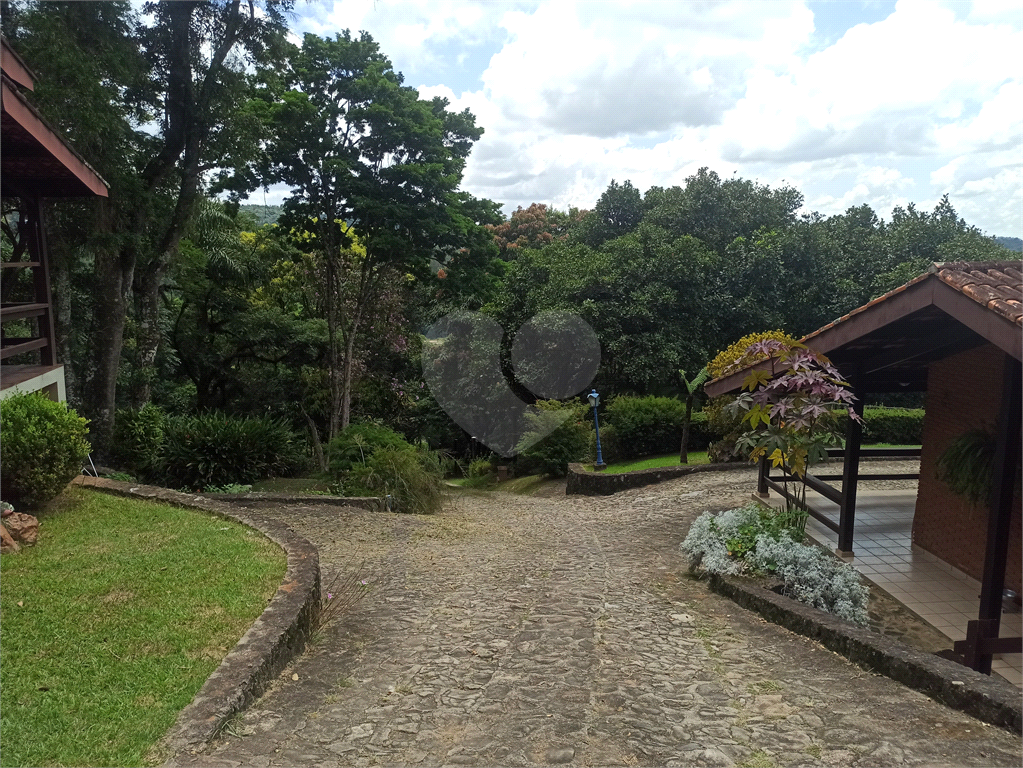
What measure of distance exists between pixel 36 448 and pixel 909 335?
28.1 feet

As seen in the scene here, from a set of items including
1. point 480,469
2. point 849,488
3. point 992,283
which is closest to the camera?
point 992,283

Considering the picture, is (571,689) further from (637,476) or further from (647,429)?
(647,429)

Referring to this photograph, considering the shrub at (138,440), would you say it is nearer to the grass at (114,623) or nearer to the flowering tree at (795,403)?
the grass at (114,623)

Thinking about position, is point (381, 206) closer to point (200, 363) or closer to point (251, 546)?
point (200, 363)

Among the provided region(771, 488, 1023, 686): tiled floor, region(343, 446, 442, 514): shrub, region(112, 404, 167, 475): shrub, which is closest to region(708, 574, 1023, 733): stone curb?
region(771, 488, 1023, 686): tiled floor

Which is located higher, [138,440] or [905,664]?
[905,664]

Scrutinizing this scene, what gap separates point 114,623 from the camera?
4.76 m

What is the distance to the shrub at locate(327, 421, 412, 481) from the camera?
13023 mm

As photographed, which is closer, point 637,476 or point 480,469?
point 637,476

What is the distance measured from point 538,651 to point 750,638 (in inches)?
67.5

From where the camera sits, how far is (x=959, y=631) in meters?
7.13

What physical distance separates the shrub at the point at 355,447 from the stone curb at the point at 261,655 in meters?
5.56

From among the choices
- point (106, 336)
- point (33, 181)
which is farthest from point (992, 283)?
point (106, 336)

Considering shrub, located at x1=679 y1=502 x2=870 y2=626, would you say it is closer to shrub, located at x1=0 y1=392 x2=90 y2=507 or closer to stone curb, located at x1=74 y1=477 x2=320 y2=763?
stone curb, located at x1=74 y1=477 x2=320 y2=763
